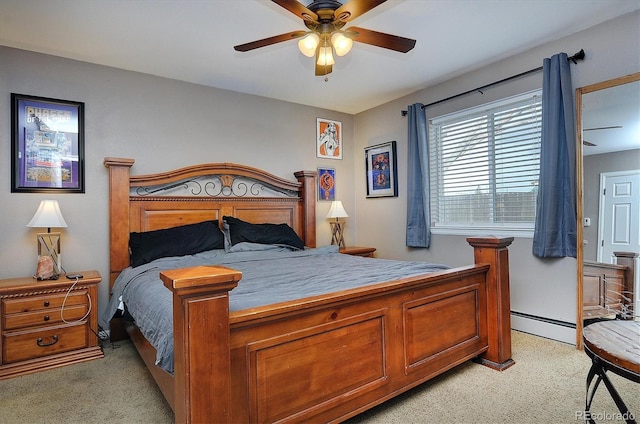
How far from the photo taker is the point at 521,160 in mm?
3191

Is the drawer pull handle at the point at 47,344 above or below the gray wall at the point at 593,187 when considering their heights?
below

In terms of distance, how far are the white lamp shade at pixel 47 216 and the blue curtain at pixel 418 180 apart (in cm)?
339

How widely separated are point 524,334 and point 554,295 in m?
0.44

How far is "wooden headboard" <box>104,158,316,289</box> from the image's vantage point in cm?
317

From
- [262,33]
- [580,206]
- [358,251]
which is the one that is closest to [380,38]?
[262,33]

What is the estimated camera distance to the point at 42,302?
8.43 ft

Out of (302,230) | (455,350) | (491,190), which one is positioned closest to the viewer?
(455,350)

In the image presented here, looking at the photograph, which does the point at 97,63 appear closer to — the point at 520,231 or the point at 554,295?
the point at 520,231

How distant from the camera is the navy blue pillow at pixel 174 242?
3.02m

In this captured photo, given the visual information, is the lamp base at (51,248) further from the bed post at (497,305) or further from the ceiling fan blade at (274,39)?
the bed post at (497,305)

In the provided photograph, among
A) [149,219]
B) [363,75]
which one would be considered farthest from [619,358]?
[149,219]

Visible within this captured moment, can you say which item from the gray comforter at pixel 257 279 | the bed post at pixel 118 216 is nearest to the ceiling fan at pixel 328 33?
the gray comforter at pixel 257 279

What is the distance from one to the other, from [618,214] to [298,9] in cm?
271

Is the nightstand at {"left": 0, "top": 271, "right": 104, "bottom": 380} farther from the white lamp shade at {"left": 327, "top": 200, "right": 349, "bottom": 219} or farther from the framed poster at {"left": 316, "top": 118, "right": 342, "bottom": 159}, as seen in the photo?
the framed poster at {"left": 316, "top": 118, "right": 342, "bottom": 159}
